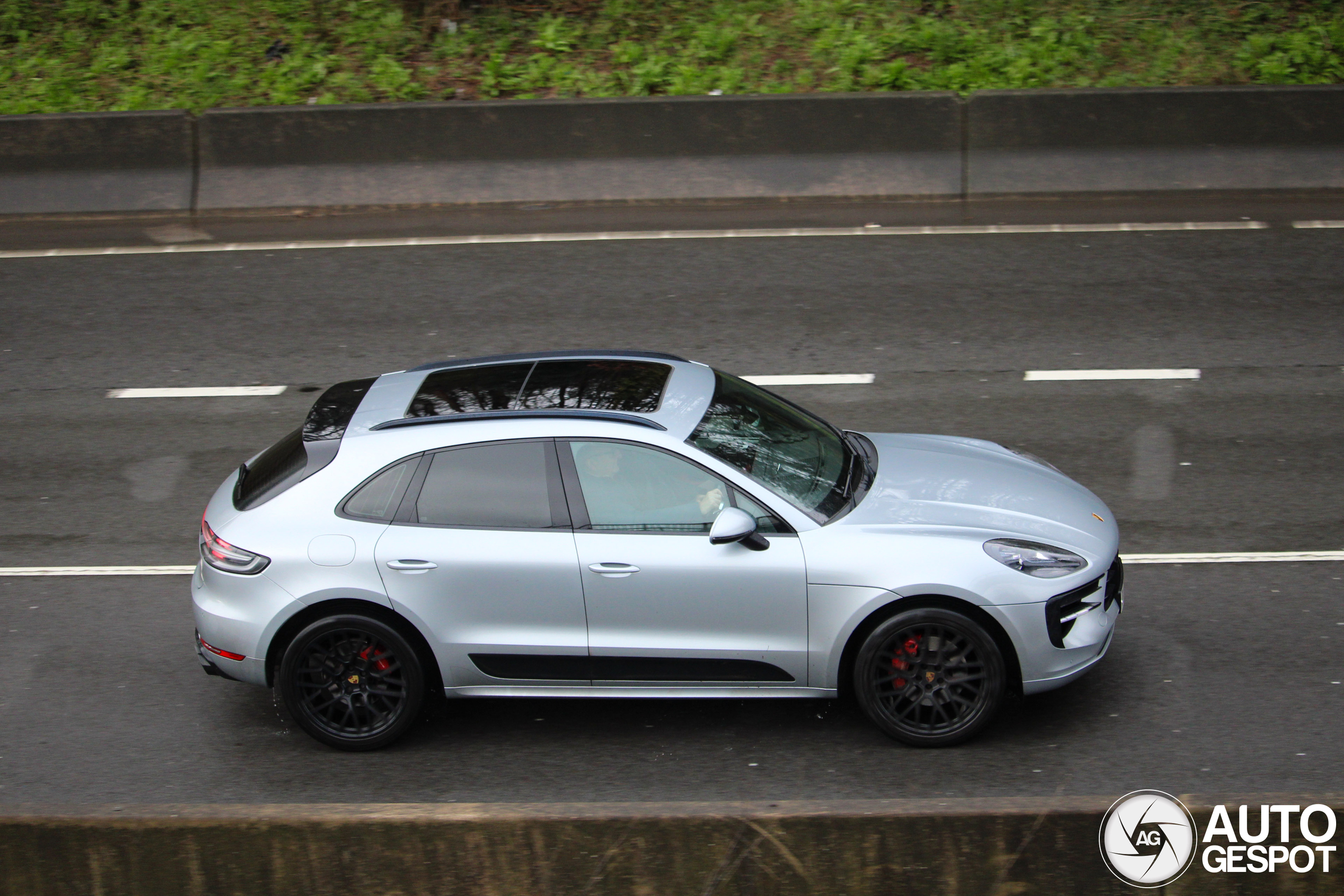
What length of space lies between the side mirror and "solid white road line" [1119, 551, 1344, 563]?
2767 mm

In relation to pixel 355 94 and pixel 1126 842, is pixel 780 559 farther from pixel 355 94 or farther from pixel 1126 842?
pixel 355 94

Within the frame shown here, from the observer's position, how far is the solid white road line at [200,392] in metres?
10.5

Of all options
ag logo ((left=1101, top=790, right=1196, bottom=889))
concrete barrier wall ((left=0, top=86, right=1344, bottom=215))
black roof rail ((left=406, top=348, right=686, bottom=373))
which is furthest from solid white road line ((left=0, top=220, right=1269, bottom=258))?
ag logo ((left=1101, top=790, right=1196, bottom=889))

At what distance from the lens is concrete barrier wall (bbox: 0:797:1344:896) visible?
4039 millimetres

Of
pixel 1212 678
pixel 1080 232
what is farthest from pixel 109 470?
pixel 1080 232

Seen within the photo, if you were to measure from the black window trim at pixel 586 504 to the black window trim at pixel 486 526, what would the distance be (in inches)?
1.0

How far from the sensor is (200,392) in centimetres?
1055

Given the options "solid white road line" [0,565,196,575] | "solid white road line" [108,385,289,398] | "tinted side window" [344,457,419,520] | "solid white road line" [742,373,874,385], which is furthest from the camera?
"solid white road line" [108,385,289,398]

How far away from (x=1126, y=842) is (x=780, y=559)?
214 cm

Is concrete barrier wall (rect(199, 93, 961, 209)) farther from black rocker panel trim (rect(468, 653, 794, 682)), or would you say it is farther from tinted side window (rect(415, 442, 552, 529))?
black rocker panel trim (rect(468, 653, 794, 682))

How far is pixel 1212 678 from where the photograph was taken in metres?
6.42

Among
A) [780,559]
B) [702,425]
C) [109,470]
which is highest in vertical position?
[702,425]

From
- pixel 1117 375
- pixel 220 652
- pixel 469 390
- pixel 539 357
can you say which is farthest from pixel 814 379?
pixel 220 652

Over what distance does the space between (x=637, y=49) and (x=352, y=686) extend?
37.2 ft
